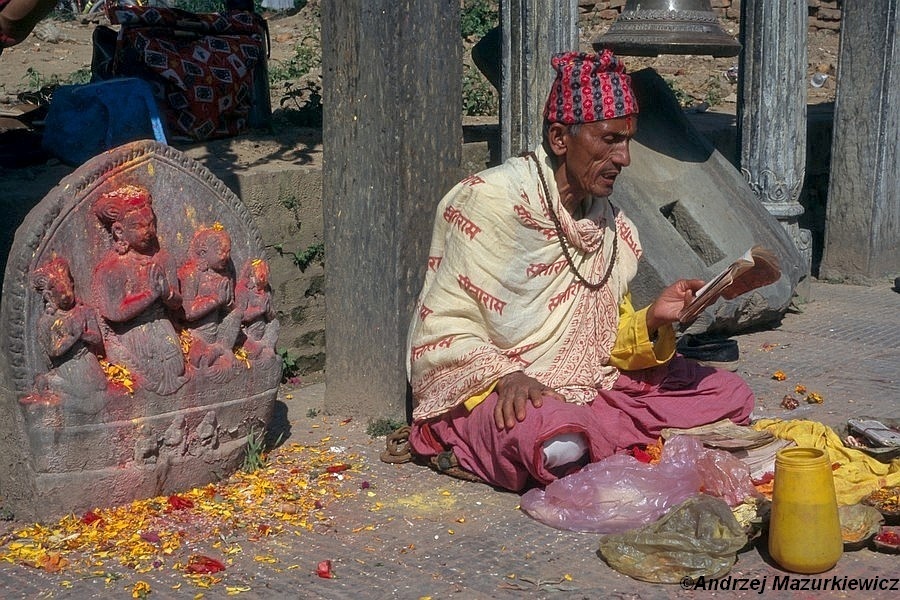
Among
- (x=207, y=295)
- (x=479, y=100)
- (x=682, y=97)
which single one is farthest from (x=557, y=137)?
(x=682, y=97)

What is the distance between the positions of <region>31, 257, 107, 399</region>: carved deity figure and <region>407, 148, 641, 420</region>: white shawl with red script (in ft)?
4.02

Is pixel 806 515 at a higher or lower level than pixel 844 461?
higher

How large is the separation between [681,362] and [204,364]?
191 centimetres

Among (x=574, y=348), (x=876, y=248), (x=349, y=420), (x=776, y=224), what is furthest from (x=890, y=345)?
(x=349, y=420)

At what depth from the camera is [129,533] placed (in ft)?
12.8

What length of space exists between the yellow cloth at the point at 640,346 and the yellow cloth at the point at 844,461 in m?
0.52

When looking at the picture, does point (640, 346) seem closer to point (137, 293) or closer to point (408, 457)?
point (408, 457)

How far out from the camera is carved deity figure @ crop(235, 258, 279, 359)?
14.6 feet

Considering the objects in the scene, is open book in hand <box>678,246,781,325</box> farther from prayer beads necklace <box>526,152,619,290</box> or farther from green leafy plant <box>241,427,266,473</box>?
green leafy plant <box>241,427,266,473</box>

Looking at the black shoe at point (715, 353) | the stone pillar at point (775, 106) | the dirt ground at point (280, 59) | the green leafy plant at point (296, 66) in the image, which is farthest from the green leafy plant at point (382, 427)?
the green leafy plant at point (296, 66)

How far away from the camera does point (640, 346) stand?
4.49 m

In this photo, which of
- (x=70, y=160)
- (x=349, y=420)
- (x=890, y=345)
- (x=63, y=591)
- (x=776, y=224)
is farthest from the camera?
(x=776, y=224)

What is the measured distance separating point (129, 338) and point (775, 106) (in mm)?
4818

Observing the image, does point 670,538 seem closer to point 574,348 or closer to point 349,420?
point 574,348
